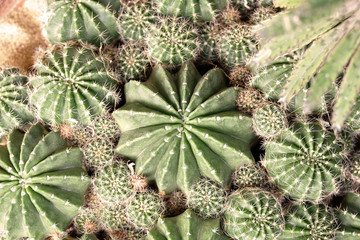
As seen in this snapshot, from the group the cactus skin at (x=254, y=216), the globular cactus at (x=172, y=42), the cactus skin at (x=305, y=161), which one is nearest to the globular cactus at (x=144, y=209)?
the cactus skin at (x=254, y=216)

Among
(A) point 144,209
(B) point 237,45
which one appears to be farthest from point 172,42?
(A) point 144,209

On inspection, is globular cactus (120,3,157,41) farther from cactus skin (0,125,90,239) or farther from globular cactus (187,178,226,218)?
globular cactus (187,178,226,218)

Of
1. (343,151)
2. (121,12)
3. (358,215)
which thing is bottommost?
(358,215)

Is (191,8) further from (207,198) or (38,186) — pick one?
(38,186)

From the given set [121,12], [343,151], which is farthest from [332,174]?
[121,12]

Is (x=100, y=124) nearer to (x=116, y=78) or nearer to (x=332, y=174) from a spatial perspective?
(x=116, y=78)

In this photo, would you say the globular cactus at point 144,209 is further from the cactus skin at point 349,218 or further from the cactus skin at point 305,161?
the cactus skin at point 349,218
